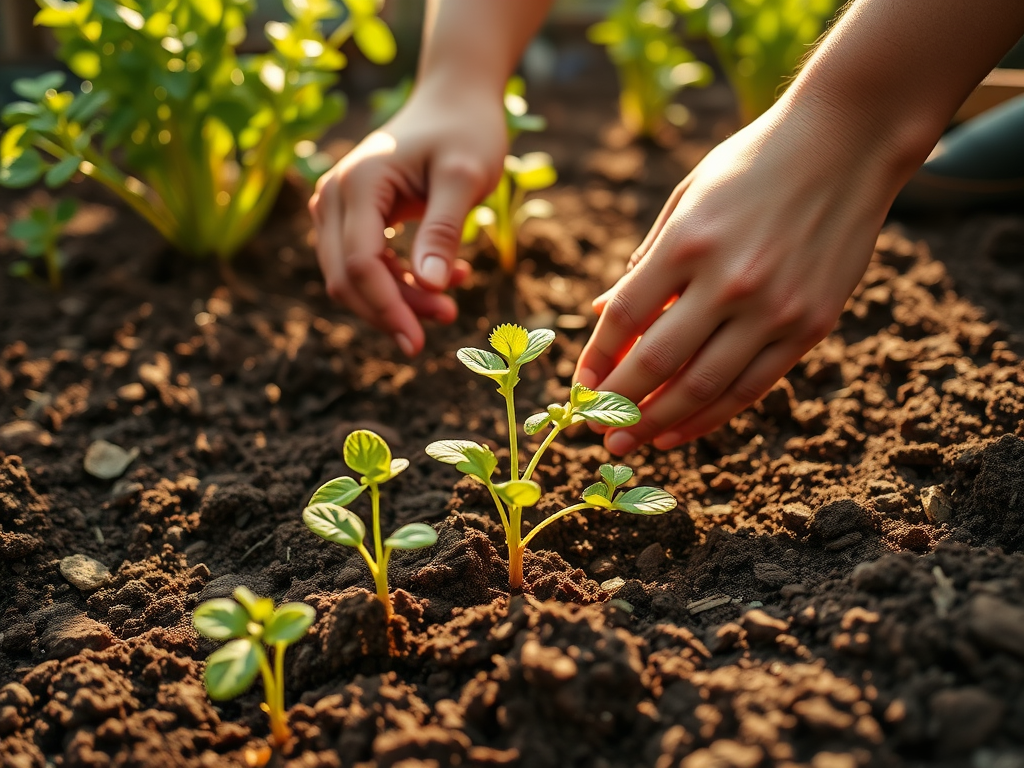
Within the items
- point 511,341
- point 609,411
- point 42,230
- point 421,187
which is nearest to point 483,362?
point 511,341

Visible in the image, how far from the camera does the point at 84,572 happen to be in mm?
1312

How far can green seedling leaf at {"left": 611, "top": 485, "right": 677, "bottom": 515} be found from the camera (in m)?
1.09

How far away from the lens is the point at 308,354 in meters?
1.78

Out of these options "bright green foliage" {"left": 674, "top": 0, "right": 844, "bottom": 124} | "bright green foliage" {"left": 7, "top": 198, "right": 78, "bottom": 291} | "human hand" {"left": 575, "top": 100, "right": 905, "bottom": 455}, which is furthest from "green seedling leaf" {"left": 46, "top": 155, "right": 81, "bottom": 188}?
"bright green foliage" {"left": 674, "top": 0, "right": 844, "bottom": 124}

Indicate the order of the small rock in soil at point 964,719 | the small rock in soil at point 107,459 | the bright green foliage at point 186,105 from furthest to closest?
the bright green foliage at point 186,105
the small rock in soil at point 107,459
the small rock in soil at point 964,719

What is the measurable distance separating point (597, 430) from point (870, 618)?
640mm

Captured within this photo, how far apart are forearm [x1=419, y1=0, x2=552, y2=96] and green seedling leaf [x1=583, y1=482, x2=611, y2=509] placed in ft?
3.36

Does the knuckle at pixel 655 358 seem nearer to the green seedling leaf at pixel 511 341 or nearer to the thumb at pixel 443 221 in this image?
the green seedling leaf at pixel 511 341

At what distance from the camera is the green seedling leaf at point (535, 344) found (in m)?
1.13

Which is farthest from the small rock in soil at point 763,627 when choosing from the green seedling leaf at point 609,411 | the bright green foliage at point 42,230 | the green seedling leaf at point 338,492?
the bright green foliage at point 42,230

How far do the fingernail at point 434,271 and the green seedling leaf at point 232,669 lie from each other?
0.79 m

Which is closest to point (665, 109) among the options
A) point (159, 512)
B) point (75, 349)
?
point (75, 349)

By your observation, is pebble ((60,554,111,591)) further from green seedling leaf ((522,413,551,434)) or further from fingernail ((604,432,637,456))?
fingernail ((604,432,637,456))

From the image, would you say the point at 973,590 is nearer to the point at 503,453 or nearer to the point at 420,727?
the point at 420,727
